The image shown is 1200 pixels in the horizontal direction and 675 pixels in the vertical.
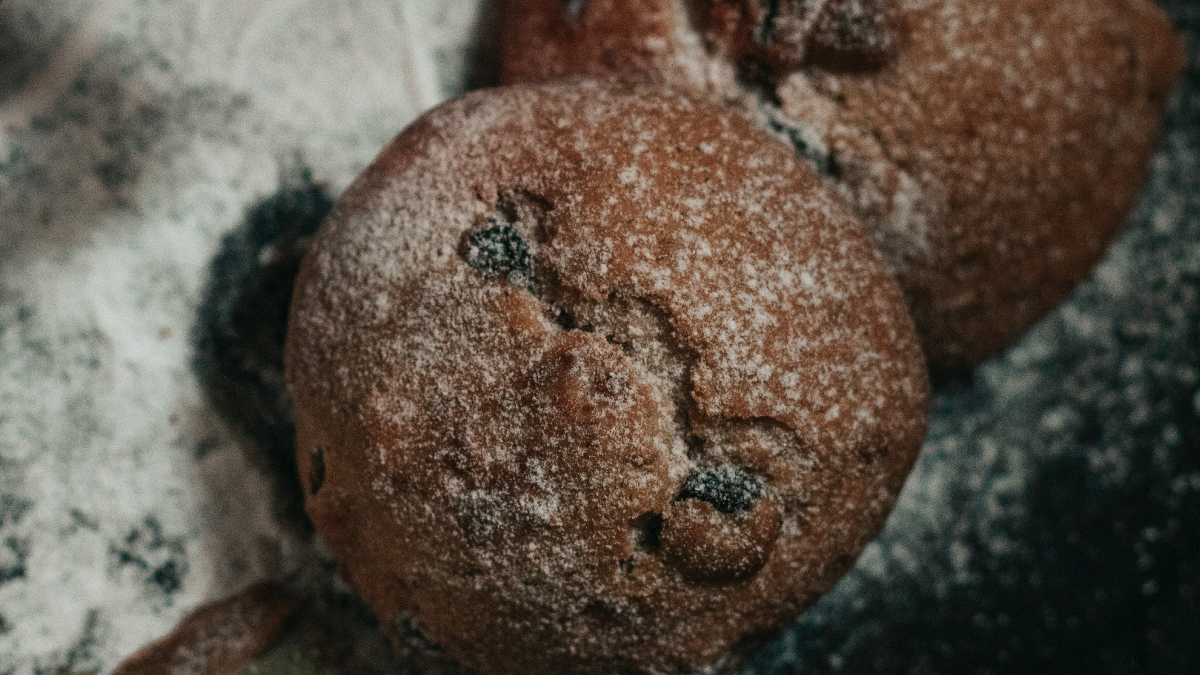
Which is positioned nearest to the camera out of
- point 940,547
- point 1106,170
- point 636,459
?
point 636,459

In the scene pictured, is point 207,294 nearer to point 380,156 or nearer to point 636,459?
point 380,156

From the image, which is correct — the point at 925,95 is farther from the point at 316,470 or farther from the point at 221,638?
the point at 221,638

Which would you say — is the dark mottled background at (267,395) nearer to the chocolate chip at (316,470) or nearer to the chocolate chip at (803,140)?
the chocolate chip at (316,470)

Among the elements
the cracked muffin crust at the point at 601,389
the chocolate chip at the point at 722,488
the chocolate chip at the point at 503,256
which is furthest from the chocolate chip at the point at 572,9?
the chocolate chip at the point at 722,488

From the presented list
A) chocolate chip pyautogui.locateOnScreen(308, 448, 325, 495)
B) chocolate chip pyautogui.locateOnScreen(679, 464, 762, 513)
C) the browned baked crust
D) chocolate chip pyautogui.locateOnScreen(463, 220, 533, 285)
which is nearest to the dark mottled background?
the browned baked crust

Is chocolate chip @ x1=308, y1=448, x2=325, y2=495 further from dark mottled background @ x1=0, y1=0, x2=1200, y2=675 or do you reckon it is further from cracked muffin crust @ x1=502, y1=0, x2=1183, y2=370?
cracked muffin crust @ x1=502, y1=0, x2=1183, y2=370

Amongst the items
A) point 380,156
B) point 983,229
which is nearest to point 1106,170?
point 983,229
